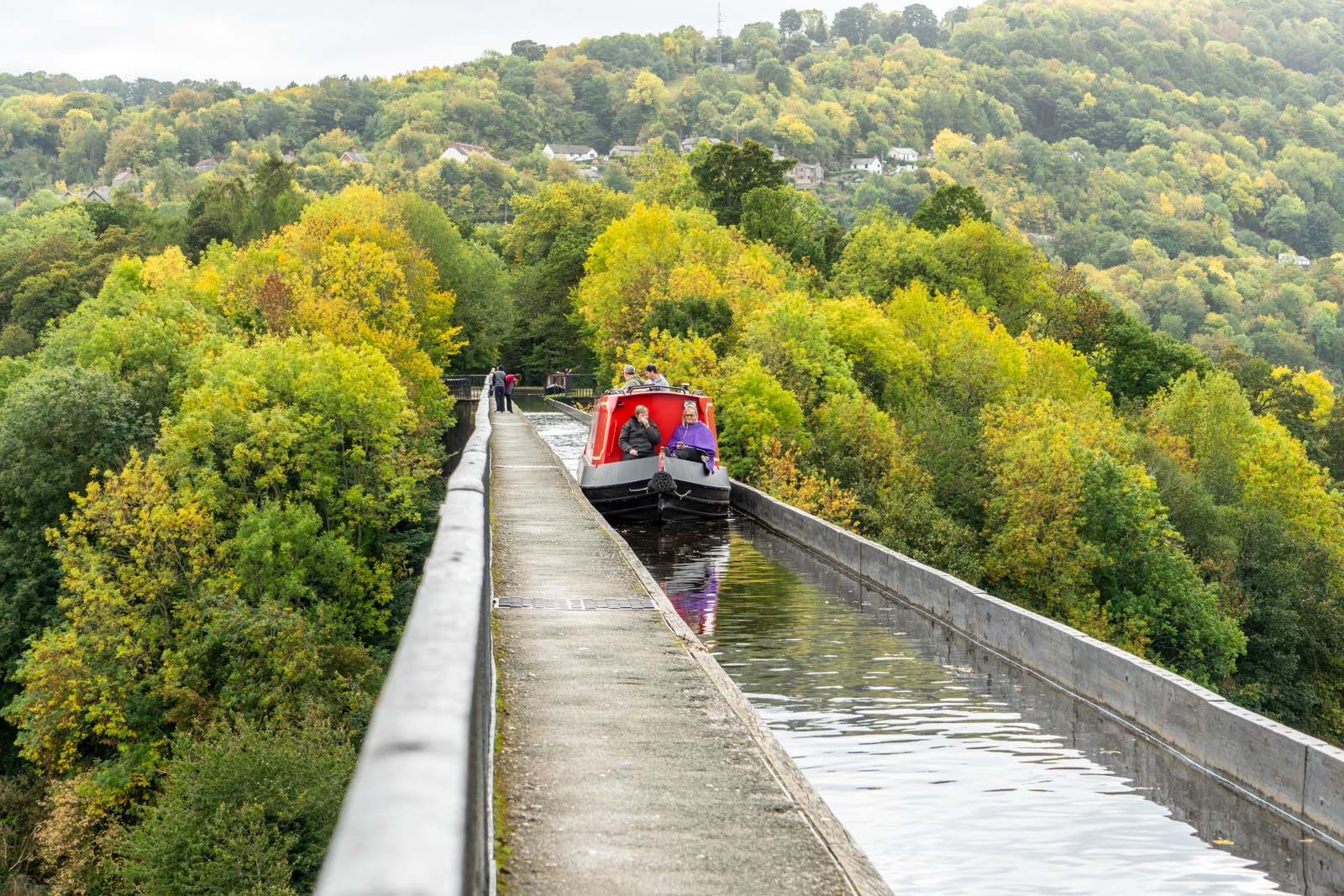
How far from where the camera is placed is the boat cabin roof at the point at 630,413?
29438 millimetres

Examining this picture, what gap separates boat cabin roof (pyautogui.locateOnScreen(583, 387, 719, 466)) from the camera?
29438 mm

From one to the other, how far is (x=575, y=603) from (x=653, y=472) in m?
13.1

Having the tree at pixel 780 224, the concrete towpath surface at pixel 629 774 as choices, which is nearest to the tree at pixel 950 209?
the tree at pixel 780 224

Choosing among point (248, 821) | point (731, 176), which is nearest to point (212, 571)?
point (248, 821)

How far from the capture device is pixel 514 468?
3481cm

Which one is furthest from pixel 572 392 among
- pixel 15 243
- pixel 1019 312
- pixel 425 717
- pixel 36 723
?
pixel 425 717

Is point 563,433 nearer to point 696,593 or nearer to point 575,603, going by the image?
point 696,593

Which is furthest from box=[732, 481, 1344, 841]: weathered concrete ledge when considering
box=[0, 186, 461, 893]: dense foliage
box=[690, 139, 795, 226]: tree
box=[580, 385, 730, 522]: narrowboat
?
box=[690, 139, 795, 226]: tree

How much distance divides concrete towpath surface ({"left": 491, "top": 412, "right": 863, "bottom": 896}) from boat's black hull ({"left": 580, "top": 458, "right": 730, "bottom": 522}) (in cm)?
1255

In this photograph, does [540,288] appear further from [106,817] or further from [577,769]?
[577,769]

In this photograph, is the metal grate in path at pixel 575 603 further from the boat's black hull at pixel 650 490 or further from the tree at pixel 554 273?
the tree at pixel 554 273

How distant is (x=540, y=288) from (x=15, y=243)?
5578 cm

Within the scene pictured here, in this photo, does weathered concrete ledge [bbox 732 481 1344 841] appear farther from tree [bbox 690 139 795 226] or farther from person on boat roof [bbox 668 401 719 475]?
tree [bbox 690 139 795 226]

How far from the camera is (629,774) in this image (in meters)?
9.02
